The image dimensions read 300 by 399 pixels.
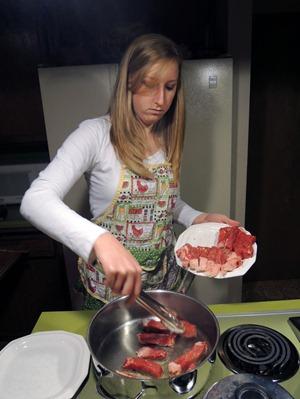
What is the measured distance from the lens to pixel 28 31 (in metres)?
2.04

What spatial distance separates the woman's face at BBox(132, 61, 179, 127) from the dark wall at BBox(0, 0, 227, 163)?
96 centimetres

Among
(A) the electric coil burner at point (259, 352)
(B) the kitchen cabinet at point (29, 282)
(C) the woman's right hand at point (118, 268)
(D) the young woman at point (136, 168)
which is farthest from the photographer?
(B) the kitchen cabinet at point (29, 282)

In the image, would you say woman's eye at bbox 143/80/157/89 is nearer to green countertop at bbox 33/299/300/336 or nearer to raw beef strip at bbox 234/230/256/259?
raw beef strip at bbox 234/230/256/259

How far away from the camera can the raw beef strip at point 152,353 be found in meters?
0.84

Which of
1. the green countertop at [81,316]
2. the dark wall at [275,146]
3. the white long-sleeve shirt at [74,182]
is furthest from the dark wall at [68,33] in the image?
the green countertop at [81,316]

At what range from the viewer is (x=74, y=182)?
1.00 m

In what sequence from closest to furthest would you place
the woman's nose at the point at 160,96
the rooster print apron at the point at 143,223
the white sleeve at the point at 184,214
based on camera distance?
the woman's nose at the point at 160,96 < the rooster print apron at the point at 143,223 < the white sleeve at the point at 184,214

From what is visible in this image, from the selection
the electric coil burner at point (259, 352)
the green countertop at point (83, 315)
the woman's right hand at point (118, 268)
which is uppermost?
the woman's right hand at point (118, 268)

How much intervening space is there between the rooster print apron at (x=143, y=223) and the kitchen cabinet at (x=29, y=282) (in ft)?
3.07

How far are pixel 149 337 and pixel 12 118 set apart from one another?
1.64 m

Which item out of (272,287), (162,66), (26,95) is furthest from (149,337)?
(272,287)

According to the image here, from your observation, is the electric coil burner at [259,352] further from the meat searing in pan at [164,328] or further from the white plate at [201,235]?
the white plate at [201,235]

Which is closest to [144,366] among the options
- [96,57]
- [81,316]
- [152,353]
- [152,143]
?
[152,353]

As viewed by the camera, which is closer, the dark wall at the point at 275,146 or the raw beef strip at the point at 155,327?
the raw beef strip at the point at 155,327
